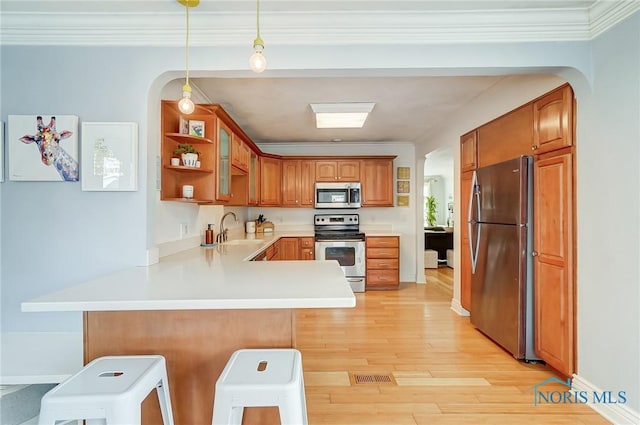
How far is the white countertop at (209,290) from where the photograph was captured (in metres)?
1.27

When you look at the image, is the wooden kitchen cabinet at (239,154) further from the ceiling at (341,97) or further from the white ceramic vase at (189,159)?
the white ceramic vase at (189,159)

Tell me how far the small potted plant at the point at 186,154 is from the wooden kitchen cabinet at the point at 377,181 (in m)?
3.35

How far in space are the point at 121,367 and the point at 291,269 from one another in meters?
0.89

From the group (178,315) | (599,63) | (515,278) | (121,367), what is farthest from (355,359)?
(599,63)

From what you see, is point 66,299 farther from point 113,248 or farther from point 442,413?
point 442,413

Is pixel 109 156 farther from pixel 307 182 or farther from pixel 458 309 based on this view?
pixel 458 309

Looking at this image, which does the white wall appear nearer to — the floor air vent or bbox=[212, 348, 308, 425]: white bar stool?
the floor air vent

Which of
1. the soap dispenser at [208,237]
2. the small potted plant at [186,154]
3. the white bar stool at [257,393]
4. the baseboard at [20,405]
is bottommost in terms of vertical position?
the baseboard at [20,405]

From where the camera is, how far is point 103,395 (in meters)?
1.11

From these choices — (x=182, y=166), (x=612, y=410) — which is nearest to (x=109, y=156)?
(x=182, y=166)

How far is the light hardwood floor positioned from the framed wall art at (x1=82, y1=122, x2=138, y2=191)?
1.85 meters

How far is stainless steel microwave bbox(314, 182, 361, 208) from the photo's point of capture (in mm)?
5332

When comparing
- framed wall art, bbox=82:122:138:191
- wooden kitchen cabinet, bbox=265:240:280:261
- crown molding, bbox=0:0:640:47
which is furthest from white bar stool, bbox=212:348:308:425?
wooden kitchen cabinet, bbox=265:240:280:261

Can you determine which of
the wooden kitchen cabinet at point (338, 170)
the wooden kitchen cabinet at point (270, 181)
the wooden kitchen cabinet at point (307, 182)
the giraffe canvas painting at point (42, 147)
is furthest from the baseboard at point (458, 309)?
the giraffe canvas painting at point (42, 147)
